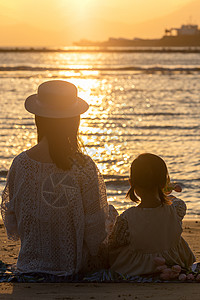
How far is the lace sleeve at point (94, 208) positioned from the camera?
11.5ft

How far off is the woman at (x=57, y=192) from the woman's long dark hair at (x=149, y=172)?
26 cm

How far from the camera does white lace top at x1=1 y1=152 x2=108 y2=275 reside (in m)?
3.48

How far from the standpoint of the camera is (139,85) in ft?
100

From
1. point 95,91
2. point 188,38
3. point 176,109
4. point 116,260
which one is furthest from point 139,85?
point 188,38

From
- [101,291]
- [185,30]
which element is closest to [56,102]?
[101,291]

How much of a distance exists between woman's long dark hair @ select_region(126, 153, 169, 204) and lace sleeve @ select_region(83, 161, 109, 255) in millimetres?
240

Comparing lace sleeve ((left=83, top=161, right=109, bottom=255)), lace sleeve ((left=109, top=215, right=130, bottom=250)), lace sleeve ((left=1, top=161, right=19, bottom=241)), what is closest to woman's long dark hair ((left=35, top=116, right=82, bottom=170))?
lace sleeve ((left=83, top=161, right=109, bottom=255))

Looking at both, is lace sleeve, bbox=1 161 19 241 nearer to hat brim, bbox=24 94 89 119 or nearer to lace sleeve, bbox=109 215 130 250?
hat brim, bbox=24 94 89 119

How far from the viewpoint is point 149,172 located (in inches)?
135

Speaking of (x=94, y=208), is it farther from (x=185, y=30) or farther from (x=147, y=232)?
(x=185, y=30)

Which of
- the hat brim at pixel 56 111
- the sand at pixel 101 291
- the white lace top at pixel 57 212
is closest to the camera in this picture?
the sand at pixel 101 291

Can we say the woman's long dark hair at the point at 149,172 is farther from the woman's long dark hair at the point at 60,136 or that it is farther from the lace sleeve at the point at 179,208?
the woman's long dark hair at the point at 60,136

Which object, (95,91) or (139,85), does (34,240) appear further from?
(139,85)

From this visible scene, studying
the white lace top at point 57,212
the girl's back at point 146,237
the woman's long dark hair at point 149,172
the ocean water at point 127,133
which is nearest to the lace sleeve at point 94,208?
the white lace top at point 57,212
